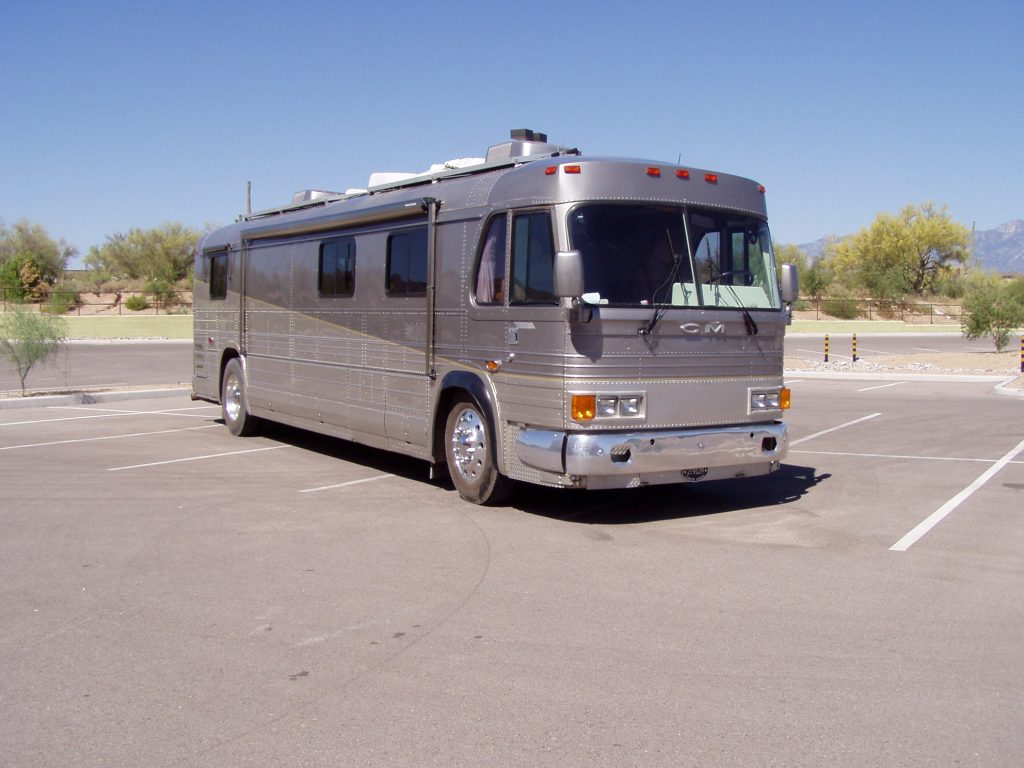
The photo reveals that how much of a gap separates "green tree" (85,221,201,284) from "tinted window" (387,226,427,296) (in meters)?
61.6

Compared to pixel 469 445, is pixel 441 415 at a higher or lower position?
higher

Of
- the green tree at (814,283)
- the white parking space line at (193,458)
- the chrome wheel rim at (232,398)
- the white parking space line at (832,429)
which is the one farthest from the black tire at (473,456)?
the green tree at (814,283)

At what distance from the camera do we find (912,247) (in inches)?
3098

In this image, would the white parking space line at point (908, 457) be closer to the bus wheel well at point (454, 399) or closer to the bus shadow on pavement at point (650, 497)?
the bus shadow on pavement at point (650, 497)

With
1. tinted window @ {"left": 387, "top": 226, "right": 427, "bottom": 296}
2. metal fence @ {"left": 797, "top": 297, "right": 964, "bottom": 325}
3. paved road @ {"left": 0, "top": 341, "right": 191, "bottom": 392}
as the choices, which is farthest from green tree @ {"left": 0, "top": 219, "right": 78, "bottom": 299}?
tinted window @ {"left": 387, "top": 226, "right": 427, "bottom": 296}

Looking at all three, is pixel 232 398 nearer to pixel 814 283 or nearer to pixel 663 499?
pixel 663 499

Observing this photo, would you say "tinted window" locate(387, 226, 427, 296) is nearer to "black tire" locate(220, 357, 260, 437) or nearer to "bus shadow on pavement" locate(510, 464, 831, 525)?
"bus shadow on pavement" locate(510, 464, 831, 525)

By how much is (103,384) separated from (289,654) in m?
19.3

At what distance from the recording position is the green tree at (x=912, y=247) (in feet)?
257

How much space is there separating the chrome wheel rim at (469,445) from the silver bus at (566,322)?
0.06 ft

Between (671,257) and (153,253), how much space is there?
67.4m

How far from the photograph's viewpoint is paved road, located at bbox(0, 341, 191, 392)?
23.5 metres

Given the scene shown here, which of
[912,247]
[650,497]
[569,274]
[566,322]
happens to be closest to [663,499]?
[650,497]

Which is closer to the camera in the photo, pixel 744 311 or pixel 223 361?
pixel 744 311
